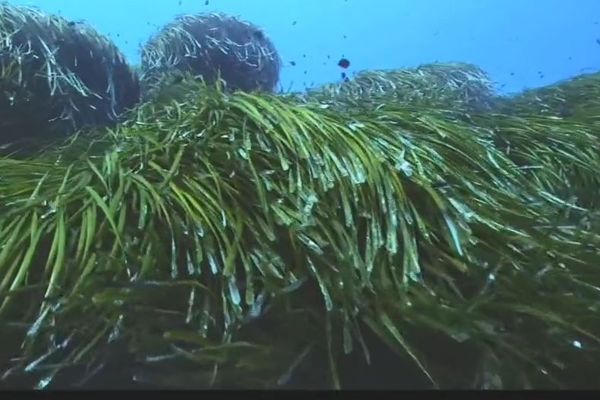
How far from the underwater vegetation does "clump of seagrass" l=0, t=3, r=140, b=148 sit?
22 centimetres

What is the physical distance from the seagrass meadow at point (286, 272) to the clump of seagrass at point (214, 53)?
0.80ft

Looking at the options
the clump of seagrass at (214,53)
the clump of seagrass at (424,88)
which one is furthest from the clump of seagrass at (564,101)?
the clump of seagrass at (214,53)

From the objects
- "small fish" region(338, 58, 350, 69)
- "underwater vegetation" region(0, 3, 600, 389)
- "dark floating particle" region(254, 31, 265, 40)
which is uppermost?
"dark floating particle" region(254, 31, 265, 40)

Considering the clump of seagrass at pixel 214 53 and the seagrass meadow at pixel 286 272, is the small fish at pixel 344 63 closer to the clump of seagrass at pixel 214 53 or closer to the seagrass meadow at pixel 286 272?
the clump of seagrass at pixel 214 53

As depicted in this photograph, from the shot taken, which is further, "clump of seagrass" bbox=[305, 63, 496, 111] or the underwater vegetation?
"clump of seagrass" bbox=[305, 63, 496, 111]

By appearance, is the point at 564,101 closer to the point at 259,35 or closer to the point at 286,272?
the point at 259,35

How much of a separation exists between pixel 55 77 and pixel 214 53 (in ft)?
0.91

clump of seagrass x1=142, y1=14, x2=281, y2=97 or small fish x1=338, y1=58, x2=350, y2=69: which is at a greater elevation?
clump of seagrass x1=142, y1=14, x2=281, y2=97

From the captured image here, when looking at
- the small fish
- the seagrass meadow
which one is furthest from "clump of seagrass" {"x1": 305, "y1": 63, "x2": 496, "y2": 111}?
the seagrass meadow

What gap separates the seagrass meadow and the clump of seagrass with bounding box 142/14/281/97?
0.24m

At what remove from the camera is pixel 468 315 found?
833mm

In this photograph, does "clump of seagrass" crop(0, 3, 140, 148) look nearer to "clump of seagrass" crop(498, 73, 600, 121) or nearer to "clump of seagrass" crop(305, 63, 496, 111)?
"clump of seagrass" crop(305, 63, 496, 111)

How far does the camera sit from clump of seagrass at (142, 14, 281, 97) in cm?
121

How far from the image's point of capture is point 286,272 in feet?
2.81
